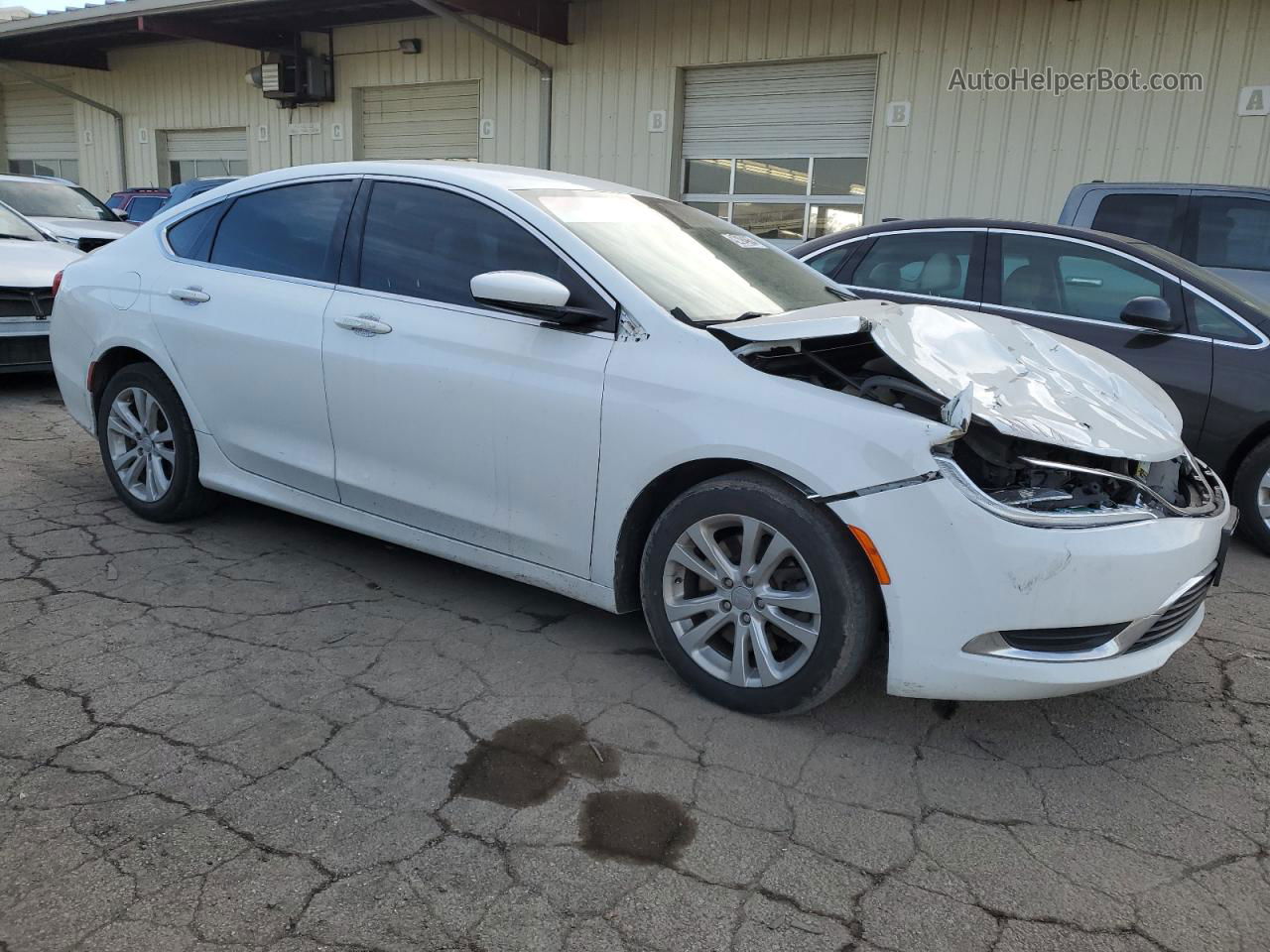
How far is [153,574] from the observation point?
13.5ft

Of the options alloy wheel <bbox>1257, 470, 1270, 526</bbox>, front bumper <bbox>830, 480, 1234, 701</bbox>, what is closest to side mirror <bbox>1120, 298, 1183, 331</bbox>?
alloy wheel <bbox>1257, 470, 1270, 526</bbox>

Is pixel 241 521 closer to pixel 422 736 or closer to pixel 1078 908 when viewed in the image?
pixel 422 736

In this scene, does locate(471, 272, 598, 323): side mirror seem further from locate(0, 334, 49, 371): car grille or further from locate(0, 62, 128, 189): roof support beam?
locate(0, 62, 128, 189): roof support beam

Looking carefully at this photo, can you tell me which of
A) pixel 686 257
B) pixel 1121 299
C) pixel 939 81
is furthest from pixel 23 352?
pixel 939 81

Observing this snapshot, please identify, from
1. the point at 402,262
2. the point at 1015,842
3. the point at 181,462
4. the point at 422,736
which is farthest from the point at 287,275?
the point at 1015,842

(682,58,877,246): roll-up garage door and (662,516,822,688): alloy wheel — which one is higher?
(682,58,877,246): roll-up garage door

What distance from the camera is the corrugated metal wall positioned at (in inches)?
389

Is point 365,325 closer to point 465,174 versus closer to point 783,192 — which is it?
point 465,174

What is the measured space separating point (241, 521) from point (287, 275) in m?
1.36

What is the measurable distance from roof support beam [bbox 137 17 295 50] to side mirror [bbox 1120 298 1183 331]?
621 inches

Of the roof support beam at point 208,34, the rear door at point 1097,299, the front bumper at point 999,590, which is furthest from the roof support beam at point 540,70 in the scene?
the front bumper at point 999,590

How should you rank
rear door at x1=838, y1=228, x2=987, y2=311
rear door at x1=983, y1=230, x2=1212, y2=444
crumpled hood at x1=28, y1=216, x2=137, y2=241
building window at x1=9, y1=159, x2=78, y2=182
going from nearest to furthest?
rear door at x1=983, y1=230, x2=1212, y2=444, rear door at x1=838, y1=228, x2=987, y2=311, crumpled hood at x1=28, y1=216, x2=137, y2=241, building window at x1=9, y1=159, x2=78, y2=182

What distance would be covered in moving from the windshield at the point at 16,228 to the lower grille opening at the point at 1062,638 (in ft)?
28.5

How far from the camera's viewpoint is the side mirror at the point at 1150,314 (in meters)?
5.05
